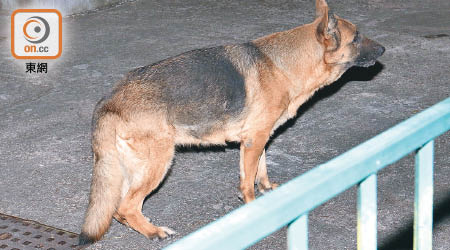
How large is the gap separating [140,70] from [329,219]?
1806mm

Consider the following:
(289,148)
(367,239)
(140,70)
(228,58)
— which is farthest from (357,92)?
(367,239)

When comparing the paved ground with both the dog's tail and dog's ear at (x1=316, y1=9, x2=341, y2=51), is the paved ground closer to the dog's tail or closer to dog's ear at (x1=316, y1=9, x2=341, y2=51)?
the dog's tail

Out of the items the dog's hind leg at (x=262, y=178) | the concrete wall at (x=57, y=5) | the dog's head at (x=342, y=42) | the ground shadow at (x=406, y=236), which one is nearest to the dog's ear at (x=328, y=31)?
the dog's head at (x=342, y=42)

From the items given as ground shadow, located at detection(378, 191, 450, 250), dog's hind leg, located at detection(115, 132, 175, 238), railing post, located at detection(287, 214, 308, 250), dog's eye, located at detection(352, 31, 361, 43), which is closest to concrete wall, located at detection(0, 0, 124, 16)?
dog's eye, located at detection(352, 31, 361, 43)

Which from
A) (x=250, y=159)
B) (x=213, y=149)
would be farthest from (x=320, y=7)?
(x=213, y=149)

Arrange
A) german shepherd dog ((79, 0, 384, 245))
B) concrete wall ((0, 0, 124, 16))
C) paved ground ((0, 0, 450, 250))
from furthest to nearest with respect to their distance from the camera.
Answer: concrete wall ((0, 0, 124, 16))
paved ground ((0, 0, 450, 250))
german shepherd dog ((79, 0, 384, 245))

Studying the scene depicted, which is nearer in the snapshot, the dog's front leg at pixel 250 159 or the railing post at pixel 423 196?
the railing post at pixel 423 196

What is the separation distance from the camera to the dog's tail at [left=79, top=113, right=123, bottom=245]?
4418mm

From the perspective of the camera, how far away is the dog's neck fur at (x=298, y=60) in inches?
209

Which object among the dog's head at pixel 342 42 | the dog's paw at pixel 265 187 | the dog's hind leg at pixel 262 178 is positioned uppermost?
the dog's head at pixel 342 42

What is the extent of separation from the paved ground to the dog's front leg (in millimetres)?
200

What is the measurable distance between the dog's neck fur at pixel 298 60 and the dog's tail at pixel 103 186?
1511mm

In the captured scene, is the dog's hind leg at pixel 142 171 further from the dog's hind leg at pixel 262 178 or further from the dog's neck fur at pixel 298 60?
the dog's neck fur at pixel 298 60

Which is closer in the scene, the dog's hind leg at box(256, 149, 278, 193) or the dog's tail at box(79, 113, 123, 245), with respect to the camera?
the dog's tail at box(79, 113, 123, 245)
